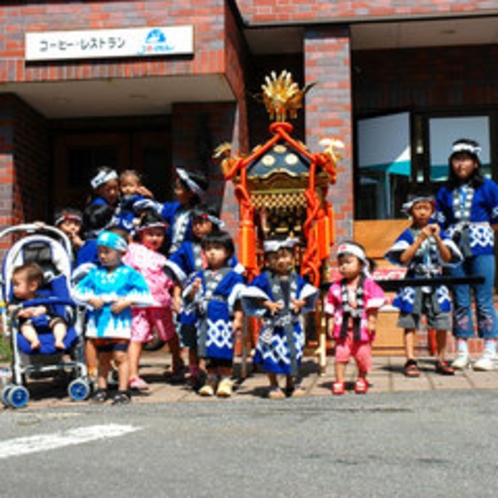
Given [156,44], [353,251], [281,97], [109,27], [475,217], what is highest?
[109,27]

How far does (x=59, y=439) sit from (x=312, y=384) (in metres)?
2.78

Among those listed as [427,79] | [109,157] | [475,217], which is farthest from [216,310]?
[427,79]

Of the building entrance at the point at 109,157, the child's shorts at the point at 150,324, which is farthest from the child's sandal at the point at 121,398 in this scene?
the building entrance at the point at 109,157

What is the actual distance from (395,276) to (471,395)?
3515mm

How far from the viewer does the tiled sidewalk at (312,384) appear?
6.29 meters

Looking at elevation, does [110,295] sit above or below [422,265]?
below

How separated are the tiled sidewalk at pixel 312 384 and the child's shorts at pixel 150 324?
1.36 feet

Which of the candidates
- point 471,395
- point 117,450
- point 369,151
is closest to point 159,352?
point 369,151

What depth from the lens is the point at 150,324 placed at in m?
7.09

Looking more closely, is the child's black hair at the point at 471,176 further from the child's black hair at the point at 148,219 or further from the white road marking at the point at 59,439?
the white road marking at the point at 59,439

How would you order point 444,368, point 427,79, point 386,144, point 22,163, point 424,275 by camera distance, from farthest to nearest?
point 386,144, point 427,79, point 22,163, point 424,275, point 444,368

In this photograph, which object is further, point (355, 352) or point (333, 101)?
point (333, 101)

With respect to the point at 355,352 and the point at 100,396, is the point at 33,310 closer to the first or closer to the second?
the point at 100,396

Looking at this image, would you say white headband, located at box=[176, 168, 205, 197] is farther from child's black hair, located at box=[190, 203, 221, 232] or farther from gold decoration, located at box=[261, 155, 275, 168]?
gold decoration, located at box=[261, 155, 275, 168]
